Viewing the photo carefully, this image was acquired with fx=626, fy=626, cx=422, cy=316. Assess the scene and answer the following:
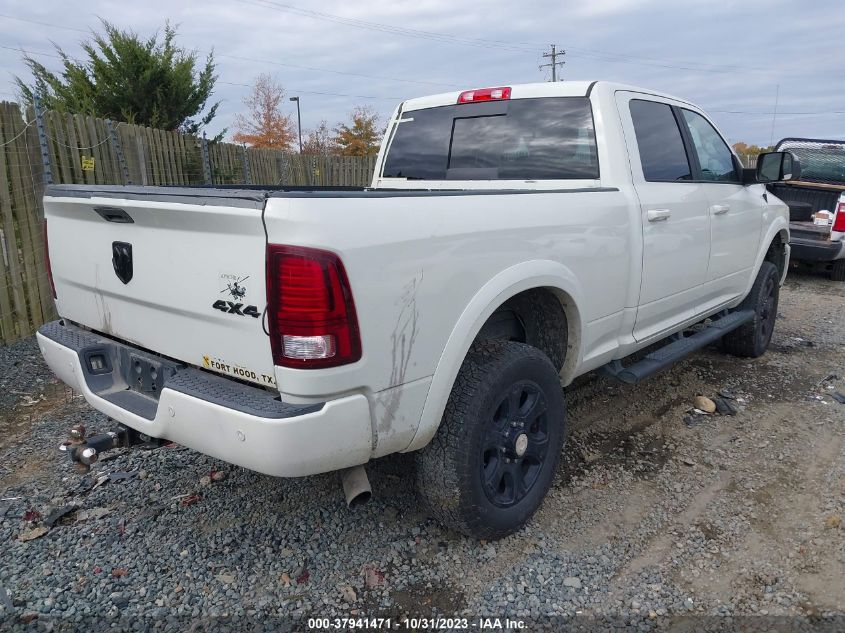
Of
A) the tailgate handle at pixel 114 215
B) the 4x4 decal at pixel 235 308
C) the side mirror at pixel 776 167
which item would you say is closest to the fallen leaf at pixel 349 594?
the 4x4 decal at pixel 235 308

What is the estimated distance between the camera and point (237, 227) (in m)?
2.07

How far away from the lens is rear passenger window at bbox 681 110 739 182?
4.31 m

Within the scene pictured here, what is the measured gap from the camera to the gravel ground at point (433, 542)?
244 centimetres

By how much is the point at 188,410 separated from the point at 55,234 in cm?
141

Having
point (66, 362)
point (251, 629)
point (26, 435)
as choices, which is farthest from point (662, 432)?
point (26, 435)

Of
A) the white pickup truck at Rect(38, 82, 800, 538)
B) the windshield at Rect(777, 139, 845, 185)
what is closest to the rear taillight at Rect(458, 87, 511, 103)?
the white pickup truck at Rect(38, 82, 800, 538)

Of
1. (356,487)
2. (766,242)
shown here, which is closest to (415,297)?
(356,487)

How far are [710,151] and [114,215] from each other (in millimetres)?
3912

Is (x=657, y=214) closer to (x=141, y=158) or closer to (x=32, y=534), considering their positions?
(x=32, y=534)

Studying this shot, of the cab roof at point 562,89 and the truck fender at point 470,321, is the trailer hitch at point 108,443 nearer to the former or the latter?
the truck fender at point 470,321

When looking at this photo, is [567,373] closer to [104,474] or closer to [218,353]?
[218,353]

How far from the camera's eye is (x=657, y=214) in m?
3.50

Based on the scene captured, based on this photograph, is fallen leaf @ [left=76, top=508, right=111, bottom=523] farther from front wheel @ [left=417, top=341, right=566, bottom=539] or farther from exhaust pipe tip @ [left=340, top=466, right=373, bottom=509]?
front wheel @ [left=417, top=341, right=566, bottom=539]

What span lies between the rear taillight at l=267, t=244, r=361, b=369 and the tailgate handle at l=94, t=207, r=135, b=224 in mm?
880
